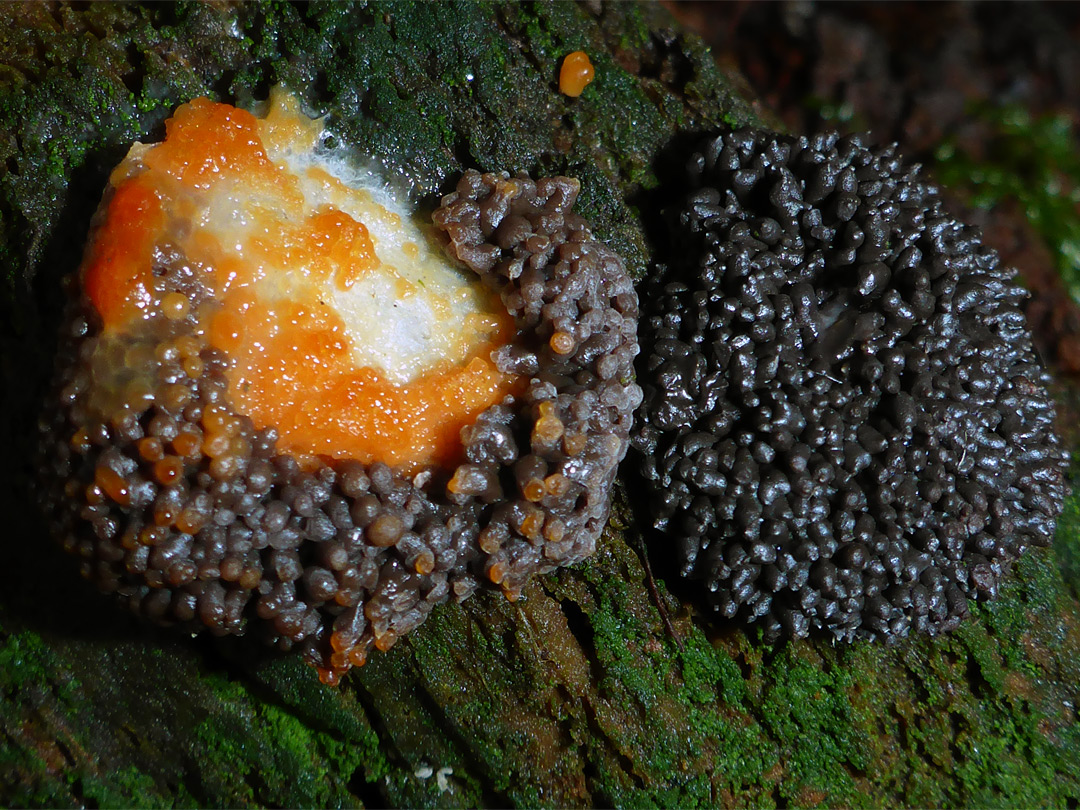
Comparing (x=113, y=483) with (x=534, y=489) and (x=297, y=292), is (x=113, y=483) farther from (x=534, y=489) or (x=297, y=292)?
(x=534, y=489)

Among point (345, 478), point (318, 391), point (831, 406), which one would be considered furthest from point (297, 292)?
point (831, 406)

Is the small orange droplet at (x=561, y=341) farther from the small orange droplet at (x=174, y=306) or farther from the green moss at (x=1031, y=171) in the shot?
the green moss at (x=1031, y=171)

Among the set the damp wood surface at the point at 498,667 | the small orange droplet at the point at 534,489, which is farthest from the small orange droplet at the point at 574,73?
the small orange droplet at the point at 534,489

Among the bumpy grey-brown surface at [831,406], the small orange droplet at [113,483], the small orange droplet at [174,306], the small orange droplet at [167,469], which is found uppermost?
the bumpy grey-brown surface at [831,406]

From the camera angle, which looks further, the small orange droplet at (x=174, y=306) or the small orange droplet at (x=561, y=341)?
the small orange droplet at (x=561, y=341)

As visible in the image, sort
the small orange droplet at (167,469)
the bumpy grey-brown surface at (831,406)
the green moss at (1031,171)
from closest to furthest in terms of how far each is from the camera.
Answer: the small orange droplet at (167,469), the bumpy grey-brown surface at (831,406), the green moss at (1031,171)

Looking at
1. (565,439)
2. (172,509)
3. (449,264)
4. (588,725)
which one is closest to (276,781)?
(588,725)

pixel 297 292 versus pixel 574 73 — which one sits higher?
pixel 574 73
